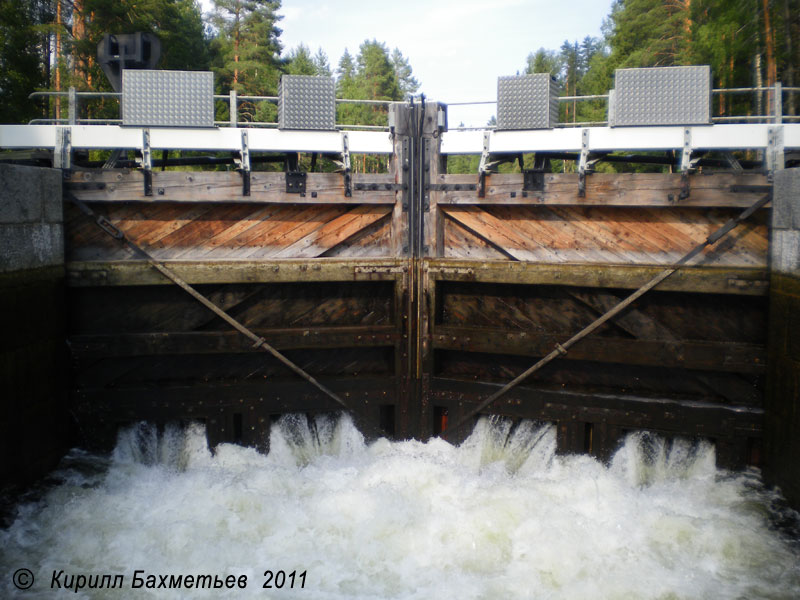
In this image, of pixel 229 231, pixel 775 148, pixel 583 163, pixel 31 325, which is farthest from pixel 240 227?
pixel 775 148

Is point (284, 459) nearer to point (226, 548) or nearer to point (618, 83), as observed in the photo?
point (226, 548)

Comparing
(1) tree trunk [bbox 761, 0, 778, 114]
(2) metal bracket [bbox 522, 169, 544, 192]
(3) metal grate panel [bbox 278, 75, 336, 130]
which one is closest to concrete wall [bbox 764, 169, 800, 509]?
(2) metal bracket [bbox 522, 169, 544, 192]

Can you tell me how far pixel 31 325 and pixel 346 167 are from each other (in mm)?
4027

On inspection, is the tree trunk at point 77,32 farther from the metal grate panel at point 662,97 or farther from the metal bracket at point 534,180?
the metal grate panel at point 662,97

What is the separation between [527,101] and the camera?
7984 millimetres

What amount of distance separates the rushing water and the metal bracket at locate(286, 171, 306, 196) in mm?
2960

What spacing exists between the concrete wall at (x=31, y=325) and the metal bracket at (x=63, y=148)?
29 cm

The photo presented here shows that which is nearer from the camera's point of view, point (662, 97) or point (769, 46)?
point (662, 97)

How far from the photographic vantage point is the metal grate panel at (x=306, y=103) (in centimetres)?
803

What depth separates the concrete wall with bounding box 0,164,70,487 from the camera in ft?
21.9

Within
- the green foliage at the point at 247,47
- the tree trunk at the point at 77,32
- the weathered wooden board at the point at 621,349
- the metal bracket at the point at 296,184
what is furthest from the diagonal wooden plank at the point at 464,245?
the green foliage at the point at 247,47

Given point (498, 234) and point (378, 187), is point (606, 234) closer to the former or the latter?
point (498, 234)

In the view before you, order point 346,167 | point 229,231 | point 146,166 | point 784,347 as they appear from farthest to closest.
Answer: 1. point 229,231
2. point 346,167
3. point 146,166
4. point 784,347

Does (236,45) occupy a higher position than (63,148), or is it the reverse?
(236,45)
